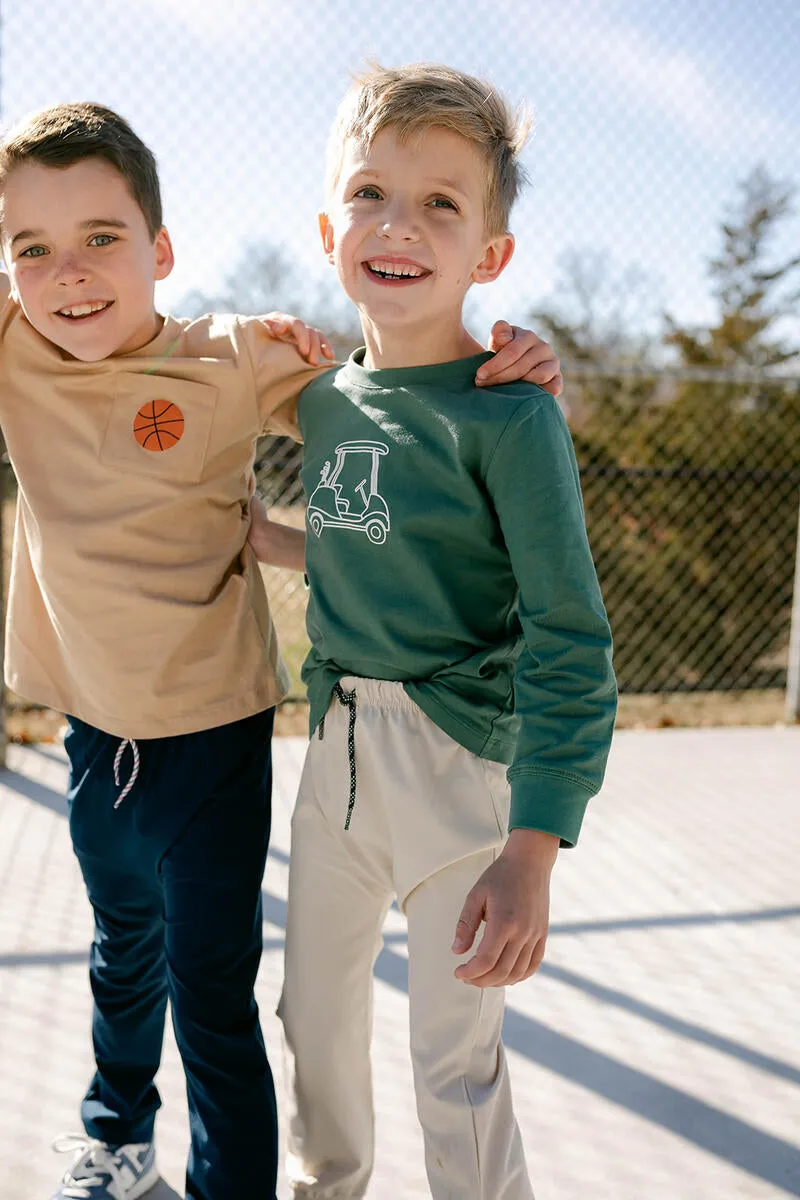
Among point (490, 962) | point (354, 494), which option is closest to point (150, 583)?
point (354, 494)

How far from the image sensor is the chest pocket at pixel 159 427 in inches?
56.1

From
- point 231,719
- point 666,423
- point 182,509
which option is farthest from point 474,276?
point 666,423

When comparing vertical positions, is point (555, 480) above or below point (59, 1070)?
above

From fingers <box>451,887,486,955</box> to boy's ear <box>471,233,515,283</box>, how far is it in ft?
2.41

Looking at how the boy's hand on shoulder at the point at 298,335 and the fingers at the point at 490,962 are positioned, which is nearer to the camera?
the fingers at the point at 490,962

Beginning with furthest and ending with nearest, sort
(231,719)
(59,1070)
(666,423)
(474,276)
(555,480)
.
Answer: (666,423) → (59,1070) → (231,719) → (474,276) → (555,480)

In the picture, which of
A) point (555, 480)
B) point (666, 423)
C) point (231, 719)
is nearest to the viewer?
point (555, 480)

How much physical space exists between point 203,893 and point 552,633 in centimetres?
60

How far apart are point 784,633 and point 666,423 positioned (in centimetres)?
134

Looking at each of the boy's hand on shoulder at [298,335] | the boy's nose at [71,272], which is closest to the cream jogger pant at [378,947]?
the boy's hand on shoulder at [298,335]

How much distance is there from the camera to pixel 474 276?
53.7 inches

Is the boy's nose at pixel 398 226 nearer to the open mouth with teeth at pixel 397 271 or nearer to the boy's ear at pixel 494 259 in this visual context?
the open mouth with teeth at pixel 397 271

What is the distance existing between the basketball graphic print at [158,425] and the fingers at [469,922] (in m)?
0.70

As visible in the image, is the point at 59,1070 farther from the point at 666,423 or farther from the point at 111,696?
the point at 666,423
